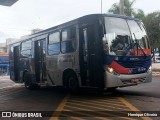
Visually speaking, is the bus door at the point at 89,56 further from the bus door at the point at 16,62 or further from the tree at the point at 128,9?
the tree at the point at 128,9

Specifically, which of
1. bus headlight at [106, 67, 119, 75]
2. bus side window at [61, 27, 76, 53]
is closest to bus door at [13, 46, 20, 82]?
bus side window at [61, 27, 76, 53]

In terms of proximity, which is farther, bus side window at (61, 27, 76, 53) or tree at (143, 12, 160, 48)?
tree at (143, 12, 160, 48)

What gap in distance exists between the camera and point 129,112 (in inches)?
348

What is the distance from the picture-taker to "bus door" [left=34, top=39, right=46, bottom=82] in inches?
631

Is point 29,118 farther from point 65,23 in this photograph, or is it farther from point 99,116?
point 65,23

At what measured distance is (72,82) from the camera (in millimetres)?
13383

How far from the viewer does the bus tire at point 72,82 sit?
1312 centimetres

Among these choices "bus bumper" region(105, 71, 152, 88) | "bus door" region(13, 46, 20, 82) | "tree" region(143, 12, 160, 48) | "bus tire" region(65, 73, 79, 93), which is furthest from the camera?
"tree" region(143, 12, 160, 48)

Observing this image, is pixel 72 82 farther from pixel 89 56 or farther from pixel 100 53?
pixel 100 53

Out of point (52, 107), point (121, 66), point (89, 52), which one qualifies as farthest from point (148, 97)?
point (52, 107)

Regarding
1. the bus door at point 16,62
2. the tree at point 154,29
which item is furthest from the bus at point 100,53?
the tree at point 154,29

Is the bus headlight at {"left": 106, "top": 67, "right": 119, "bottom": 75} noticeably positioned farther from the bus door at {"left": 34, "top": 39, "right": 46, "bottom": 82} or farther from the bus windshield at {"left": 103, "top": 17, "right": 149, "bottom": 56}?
the bus door at {"left": 34, "top": 39, "right": 46, "bottom": 82}

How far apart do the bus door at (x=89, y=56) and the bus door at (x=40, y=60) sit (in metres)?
3.88

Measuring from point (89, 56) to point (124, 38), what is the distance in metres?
1.51
